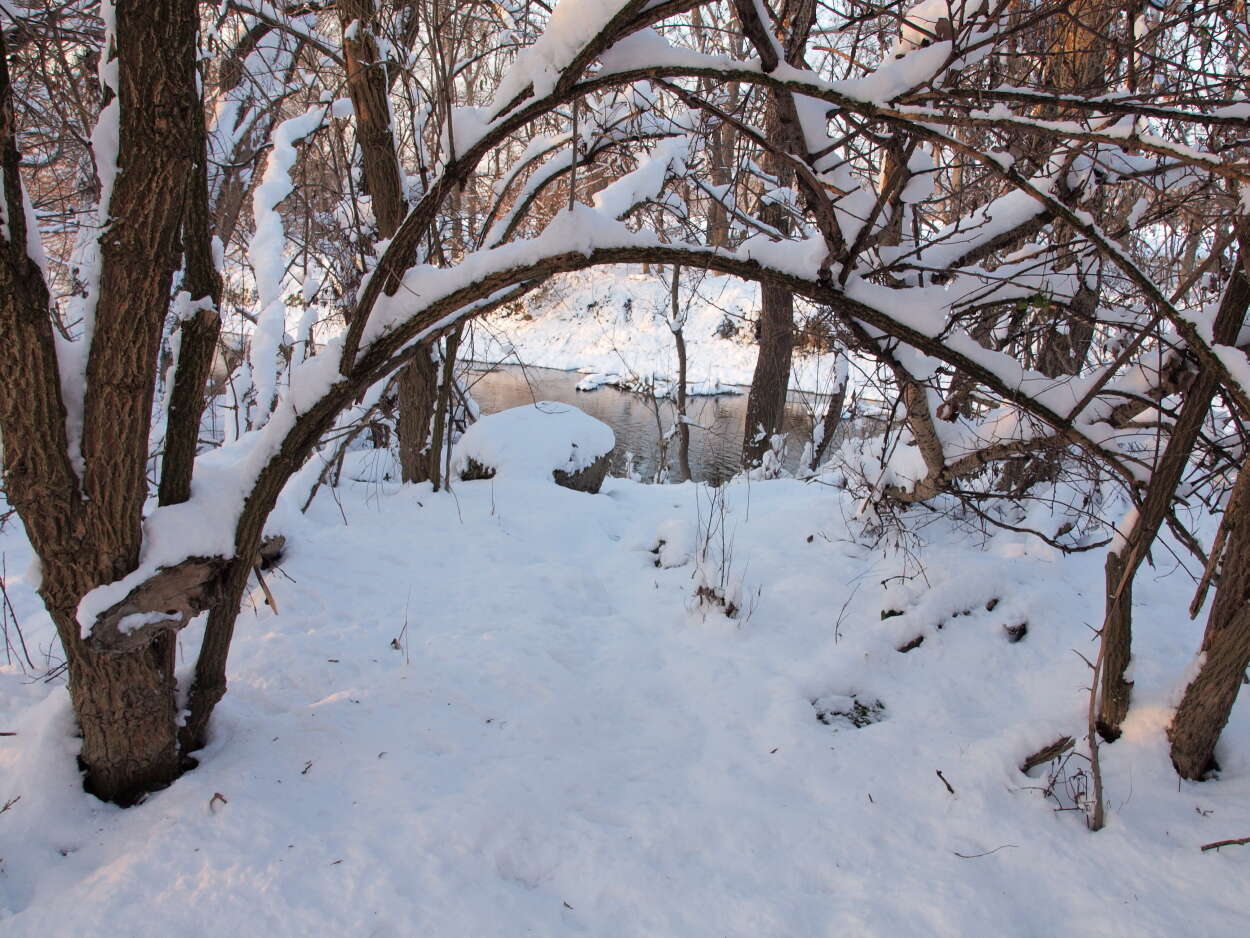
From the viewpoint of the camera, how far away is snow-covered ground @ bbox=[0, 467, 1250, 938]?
5.95 ft

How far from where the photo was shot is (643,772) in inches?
98.4

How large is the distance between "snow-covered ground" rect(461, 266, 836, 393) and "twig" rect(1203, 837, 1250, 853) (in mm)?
18949

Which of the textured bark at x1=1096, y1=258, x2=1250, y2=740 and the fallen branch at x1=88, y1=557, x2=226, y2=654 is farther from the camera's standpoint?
the textured bark at x1=1096, y1=258, x2=1250, y2=740

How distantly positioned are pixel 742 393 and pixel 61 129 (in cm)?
1769

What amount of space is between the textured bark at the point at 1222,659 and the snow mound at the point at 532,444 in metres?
4.63

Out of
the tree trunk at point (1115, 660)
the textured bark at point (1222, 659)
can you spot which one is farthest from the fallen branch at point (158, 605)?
the textured bark at point (1222, 659)

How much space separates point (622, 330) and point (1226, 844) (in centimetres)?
2248

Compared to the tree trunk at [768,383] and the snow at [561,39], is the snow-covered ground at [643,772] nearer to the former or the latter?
the snow at [561,39]

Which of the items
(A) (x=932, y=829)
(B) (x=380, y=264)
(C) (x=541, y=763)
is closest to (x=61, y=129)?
(B) (x=380, y=264)

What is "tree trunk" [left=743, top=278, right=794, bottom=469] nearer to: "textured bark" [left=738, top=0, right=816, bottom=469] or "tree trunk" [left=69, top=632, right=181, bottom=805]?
"textured bark" [left=738, top=0, right=816, bottom=469]

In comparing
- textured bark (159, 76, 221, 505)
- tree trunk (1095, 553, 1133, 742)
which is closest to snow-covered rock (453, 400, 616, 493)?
textured bark (159, 76, 221, 505)

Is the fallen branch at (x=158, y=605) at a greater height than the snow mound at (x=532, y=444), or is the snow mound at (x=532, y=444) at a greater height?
the fallen branch at (x=158, y=605)

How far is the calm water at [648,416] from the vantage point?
12180 mm

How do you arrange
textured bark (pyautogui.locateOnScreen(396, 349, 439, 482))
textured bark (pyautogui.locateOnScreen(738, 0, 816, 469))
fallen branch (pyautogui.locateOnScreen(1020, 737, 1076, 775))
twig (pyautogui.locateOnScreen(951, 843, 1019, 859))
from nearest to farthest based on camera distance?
twig (pyautogui.locateOnScreen(951, 843, 1019, 859)) < fallen branch (pyautogui.locateOnScreen(1020, 737, 1076, 775)) < textured bark (pyautogui.locateOnScreen(396, 349, 439, 482)) < textured bark (pyautogui.locateOnScreen(738, 0, 816, 469))
